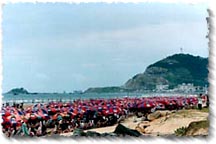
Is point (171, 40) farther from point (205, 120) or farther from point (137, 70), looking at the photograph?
point (205, 120)

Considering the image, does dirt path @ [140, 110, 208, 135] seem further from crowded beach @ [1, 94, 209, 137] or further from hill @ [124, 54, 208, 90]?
hill @ [124, 54, 208, 90]

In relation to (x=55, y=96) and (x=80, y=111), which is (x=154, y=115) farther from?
(x=55, y=96)

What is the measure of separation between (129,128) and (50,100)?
0.42 meters

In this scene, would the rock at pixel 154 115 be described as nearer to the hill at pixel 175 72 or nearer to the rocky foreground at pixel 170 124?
the rocky foreground at pixel 170 124

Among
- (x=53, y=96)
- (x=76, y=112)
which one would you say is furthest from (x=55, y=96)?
(x=76, y=112)

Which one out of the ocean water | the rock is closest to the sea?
the ocean water

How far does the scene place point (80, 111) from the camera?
9.58 feet

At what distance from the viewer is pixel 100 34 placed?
112 inches

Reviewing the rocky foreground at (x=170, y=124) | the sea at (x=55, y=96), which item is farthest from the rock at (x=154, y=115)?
the sea at (x=55, y=96)

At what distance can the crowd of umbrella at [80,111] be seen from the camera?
2889 mm

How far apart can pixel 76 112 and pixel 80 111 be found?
23 millimetres

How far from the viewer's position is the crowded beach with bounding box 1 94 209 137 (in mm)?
2889

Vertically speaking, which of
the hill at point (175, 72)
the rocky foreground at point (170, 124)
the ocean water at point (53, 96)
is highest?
the hill at point (175, 72)

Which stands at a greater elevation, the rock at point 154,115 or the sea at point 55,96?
the sea at point 55,96
